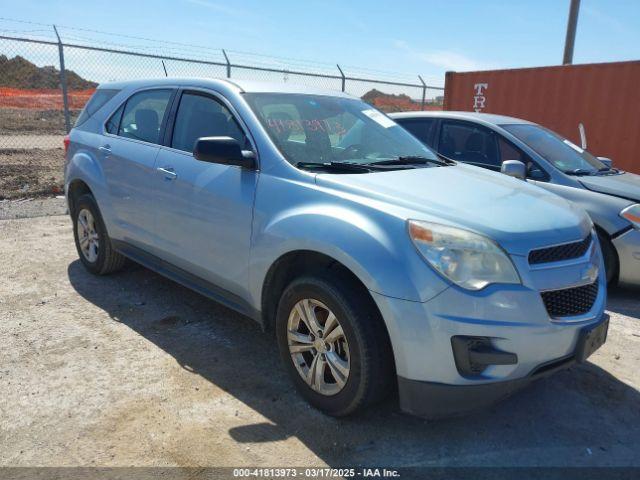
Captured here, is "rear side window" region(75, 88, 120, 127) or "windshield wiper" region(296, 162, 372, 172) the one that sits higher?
"rear side window" region(75, 88, 120, 127)

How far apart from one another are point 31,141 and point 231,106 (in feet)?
49.8

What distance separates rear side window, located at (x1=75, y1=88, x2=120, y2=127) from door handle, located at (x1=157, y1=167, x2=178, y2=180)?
142 centimetres

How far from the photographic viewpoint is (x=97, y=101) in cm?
493

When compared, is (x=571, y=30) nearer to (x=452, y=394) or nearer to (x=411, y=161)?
(x=411, y=161)

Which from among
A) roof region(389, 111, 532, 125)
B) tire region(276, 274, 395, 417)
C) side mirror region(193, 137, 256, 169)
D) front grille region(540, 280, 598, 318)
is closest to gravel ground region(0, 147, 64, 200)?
roof region(389, 111, 532, 125)

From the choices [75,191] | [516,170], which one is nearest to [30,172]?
[75,191]

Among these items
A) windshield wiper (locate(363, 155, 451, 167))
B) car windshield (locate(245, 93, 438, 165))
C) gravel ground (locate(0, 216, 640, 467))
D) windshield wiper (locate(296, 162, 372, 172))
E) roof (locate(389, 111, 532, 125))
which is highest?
roof (locate(389, 111, 532, 125))

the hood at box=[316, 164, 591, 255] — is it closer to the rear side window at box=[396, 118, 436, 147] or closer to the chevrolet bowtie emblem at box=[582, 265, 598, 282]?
the chevrolet bowtie emblem at box=[582, 265, 598, 282]

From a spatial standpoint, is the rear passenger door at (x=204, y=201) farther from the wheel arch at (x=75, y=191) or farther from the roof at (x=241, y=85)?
the wheel arch at (x=75, y=191)

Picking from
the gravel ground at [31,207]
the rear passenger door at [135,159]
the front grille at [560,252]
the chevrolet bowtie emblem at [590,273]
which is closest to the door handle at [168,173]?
the rear passenger door at [135,159]

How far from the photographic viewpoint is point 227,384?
323 cm

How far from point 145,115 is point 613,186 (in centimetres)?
423

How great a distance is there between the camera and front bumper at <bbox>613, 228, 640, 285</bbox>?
15.2 ft

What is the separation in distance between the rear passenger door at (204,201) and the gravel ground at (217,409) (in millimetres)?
561
